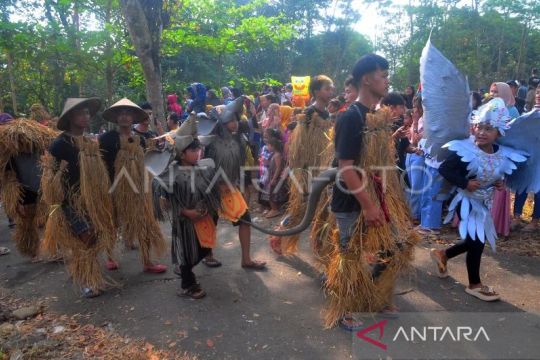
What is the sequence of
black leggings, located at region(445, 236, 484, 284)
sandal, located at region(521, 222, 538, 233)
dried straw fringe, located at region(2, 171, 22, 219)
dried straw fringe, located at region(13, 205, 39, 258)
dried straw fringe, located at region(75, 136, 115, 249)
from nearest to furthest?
black leggings, located at region(445, 236, 484, 284) → dried straw fringe, located at region(75, 136, 115, 249) → dried straw fringe, located at region(2, 171, 22, 219) → dried straw fringe, located at region(13, 205, 39, 258) → sandal, located at region(521, 222, 538, 233)

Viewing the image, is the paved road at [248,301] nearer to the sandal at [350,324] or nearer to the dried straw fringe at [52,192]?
the sandal at [350,324]

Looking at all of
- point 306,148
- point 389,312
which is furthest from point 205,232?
point 389,312

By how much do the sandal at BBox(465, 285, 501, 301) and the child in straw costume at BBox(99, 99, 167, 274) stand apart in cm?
290

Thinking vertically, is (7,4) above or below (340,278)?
above

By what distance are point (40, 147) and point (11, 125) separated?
386 mm

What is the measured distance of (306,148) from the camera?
13.8ft

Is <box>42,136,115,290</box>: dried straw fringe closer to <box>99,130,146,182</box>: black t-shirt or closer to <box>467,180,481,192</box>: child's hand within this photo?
<box>99,130,146,182</box>: black t-shirt

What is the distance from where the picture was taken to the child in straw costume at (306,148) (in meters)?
4.08

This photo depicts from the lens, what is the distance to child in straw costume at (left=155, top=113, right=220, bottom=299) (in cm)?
341

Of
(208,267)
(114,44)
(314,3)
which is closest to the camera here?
(208,267)

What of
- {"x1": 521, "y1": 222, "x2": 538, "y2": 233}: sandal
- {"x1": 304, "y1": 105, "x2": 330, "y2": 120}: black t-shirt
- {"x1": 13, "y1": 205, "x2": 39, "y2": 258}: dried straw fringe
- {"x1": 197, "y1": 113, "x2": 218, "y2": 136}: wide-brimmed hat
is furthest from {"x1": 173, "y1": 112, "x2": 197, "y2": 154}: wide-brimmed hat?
{"x1": 521, "y1": 222, "x2": 538, "y2": 233}: sandal

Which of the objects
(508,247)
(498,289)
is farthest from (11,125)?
(508,247)

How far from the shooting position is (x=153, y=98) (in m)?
6.65

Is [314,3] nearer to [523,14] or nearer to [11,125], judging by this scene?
[523,14]
